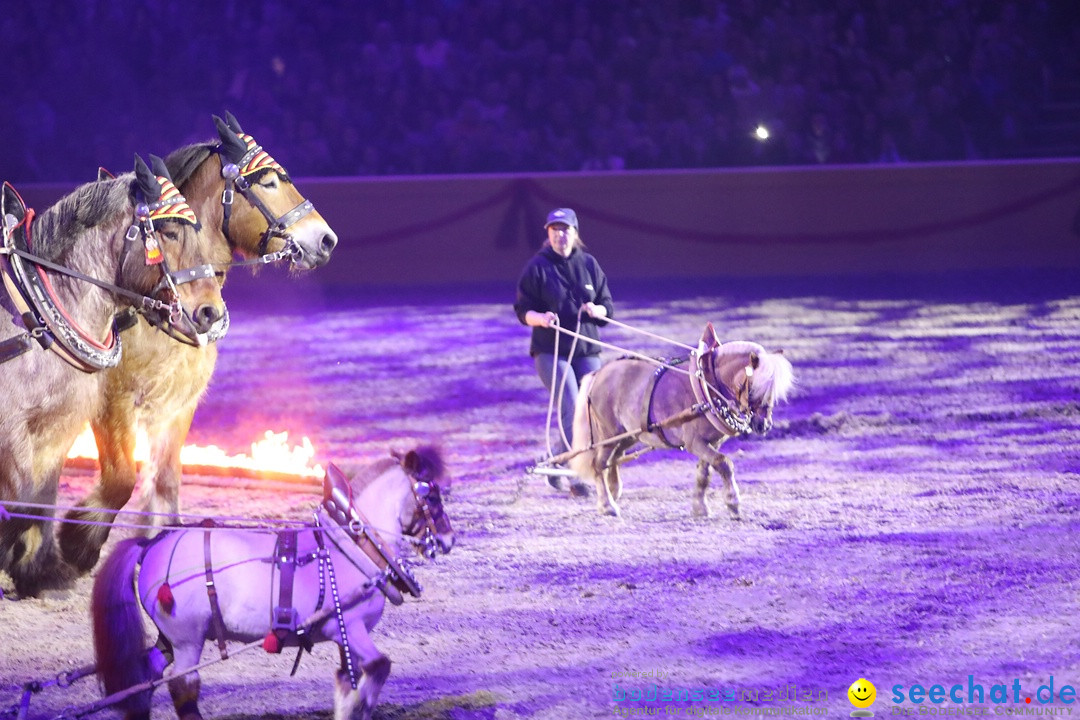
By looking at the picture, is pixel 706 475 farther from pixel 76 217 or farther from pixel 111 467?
pixel 76 217

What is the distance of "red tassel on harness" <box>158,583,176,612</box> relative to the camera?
367 centimetres

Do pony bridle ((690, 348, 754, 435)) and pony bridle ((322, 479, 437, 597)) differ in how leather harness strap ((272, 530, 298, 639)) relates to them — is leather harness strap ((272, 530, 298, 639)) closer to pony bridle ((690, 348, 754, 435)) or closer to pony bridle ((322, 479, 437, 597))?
pony bridle ((322, 479, 437, 597))

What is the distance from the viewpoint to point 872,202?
50.5 feet

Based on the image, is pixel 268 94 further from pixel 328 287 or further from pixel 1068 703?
pixel 1068 703

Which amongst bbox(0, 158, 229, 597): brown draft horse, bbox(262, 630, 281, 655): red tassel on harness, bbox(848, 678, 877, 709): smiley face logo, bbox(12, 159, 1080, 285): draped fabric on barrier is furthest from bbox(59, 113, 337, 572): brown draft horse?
bbox(12, 159, 1080, 285): draped fabric on barrier

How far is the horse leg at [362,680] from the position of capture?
3.76 metres

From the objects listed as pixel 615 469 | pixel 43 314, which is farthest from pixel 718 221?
pixel 43 314

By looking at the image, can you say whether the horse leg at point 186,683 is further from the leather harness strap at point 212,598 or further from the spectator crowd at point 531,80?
the spectator crowd at point 531,80

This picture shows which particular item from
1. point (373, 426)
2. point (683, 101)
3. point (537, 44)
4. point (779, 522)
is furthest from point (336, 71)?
point (779, 522)

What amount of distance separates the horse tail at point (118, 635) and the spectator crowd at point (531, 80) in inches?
525

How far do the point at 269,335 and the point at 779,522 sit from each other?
25.8 ft

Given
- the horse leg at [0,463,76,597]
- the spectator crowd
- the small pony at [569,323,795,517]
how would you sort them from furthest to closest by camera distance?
the spectator crowd
the small pony at [569,323,795,517]
the horse leg at [0,463,76,597]

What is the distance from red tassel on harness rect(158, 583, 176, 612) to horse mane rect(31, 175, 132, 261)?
1596 millimetres

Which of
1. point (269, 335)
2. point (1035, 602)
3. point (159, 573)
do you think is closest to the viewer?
point (159, 573)
